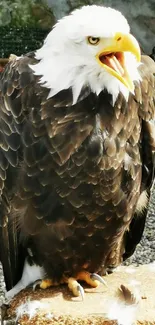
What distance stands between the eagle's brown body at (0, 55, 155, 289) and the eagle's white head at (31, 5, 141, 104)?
2.0 inches

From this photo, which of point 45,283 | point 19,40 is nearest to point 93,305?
point 45,283

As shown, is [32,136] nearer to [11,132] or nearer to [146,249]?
[11,132]

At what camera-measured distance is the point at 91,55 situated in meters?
2.69

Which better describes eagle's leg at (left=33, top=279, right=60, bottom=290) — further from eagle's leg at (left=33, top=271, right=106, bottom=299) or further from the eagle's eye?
the eagle's eye

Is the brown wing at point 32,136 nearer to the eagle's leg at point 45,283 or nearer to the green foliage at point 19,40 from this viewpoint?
the eagle's leg at point 45,283

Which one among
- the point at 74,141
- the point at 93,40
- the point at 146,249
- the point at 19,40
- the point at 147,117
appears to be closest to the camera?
the point at 93,40

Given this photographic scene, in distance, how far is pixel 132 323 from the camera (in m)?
2.88

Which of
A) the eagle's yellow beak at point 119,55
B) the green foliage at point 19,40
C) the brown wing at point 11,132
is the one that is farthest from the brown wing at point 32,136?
the green foliage at point 19,40

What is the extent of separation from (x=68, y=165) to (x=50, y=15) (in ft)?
19.9

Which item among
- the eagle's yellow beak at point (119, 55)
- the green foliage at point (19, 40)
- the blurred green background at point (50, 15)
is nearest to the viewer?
the eagle's yellow beak at point (119, 55)

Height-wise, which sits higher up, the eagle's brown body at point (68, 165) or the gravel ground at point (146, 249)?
the eagle's brown body at point (68, 165)

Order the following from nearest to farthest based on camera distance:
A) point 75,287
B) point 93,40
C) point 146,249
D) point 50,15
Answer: point 93,40, point 75,287, point 146,249, point 50,15

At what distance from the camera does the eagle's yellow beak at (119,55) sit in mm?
2604

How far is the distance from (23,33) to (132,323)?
591cm
